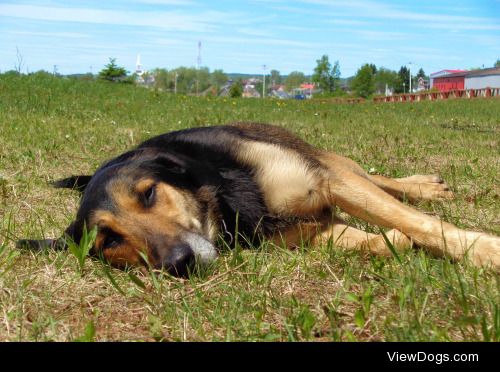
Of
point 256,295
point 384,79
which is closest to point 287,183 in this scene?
point 256,295

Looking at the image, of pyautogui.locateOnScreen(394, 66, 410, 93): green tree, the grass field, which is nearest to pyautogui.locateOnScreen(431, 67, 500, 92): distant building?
pyautogui.locateOnScreen(394, 66, 410, 93): green tree

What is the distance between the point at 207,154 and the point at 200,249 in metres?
1.07

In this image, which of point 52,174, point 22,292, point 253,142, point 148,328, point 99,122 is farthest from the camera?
point 99,122

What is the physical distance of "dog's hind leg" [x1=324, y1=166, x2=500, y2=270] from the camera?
339 centimetres

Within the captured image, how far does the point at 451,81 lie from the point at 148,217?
401ft

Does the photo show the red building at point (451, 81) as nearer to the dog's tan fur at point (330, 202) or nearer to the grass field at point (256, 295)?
the dog's tan fur at point (330, 202)

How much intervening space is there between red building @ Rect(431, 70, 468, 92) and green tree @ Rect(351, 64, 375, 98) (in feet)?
46.8

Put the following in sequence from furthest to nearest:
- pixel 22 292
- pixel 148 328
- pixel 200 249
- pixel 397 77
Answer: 1. pixel 397 77
2. pixel 200 249
3. pixel 22 292
4. pixel 148 328

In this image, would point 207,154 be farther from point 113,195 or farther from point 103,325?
point 103,325

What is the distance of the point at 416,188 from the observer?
18.2 ft

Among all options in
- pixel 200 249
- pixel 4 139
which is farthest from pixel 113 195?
pixel 4 139

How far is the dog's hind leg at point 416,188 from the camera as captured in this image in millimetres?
5484

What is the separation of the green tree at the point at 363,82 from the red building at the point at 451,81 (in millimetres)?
14252

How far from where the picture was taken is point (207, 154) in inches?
167
